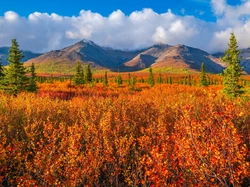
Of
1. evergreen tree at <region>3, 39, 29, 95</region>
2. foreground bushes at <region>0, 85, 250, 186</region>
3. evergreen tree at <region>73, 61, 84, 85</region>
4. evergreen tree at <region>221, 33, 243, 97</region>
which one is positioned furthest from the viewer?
evergreen tree at <region>73, 61, 84, 85</region>

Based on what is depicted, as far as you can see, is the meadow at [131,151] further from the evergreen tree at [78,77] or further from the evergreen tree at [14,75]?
the evergreen tree at [78,77]

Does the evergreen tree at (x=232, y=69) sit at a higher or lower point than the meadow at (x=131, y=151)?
higher

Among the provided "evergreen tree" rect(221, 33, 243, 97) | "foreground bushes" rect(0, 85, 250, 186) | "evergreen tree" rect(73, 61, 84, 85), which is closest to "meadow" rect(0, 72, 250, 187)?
"foreground bushes" rect(0, 85, 250, 186)

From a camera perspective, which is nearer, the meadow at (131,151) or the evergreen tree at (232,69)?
the meadow at (131,151)

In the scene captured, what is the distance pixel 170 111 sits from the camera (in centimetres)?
1092

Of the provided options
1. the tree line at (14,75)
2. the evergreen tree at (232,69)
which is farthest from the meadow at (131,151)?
the tree line at (14,75)

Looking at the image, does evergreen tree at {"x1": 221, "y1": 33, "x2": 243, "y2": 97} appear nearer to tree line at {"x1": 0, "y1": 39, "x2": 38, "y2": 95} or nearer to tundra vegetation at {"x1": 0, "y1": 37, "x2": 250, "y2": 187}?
tundra vegetation at {"x1": 0, "y1": 37, "x2": 250, "y2": 187}

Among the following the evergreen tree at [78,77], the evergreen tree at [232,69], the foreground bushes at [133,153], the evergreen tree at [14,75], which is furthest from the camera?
the evergreen tree at [78,77]

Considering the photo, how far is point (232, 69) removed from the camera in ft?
78.8

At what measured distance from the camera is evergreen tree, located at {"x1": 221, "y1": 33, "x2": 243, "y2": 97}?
2350cm

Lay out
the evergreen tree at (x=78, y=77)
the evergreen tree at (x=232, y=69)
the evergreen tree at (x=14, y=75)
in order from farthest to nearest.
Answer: the evergreen tree at (x=78, y=77), the evergreen tree at (x=14, y=75), the evergreen tree at (x=232, y=69)

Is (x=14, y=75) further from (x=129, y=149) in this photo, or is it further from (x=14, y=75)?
(x=129, y=149)

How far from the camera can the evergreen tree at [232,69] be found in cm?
2350

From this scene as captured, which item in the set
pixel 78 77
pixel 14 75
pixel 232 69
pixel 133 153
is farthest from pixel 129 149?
pixel 78 77
